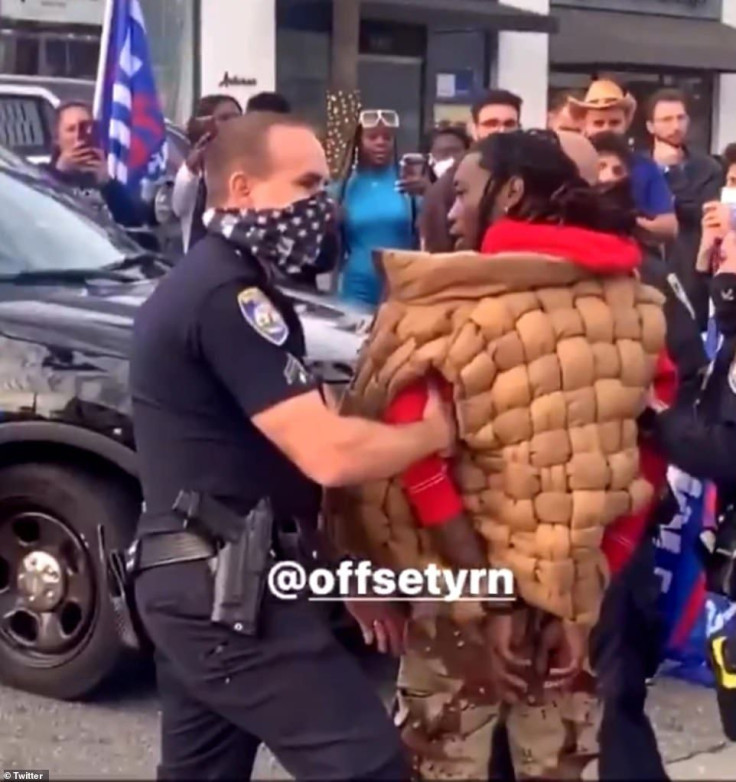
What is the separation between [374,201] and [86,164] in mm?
1374

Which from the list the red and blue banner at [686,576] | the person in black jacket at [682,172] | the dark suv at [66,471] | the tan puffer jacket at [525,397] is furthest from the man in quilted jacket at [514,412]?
the person in black jacket at [682,172]

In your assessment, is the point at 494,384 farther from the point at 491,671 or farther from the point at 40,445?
the point at 40,445

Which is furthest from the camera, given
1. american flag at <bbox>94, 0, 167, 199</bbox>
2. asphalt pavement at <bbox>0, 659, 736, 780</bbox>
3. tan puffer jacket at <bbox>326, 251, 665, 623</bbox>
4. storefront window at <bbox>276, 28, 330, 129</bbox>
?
storefront window at <bbox>276, 28, 330, 129</bbox>

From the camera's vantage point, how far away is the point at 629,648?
425 centimetres

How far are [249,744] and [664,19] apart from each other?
68.0 feet

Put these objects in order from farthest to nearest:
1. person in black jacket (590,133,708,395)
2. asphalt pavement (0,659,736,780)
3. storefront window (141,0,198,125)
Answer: storefront window (141,0,198,125)
asphalt pavement (0,659,736,780)
person in black jacket (590,133,708,395)

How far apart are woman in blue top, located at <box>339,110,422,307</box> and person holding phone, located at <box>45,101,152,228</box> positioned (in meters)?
1.03

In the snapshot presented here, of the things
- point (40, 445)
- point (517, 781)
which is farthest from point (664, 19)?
point (517, 781)

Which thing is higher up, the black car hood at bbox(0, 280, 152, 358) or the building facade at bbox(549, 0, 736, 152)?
the building facade at bbox(549, 0, 736, 152)

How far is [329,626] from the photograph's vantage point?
11.8 feet

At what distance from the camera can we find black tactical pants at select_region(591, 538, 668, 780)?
3986 millimetres

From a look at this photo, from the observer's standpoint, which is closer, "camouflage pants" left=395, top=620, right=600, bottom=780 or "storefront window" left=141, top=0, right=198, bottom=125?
"camouflage pants" left=395, top=620, right=600, bottom=780

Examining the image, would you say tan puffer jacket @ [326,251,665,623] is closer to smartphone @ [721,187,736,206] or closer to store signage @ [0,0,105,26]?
smartphone @ [721,187,736,206]

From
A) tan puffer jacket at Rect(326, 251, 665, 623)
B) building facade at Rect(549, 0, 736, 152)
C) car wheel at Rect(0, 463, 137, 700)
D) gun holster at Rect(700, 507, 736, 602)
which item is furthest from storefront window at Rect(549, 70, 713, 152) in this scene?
tan puffer jacket at Rect(326, 251, 665, 623)
